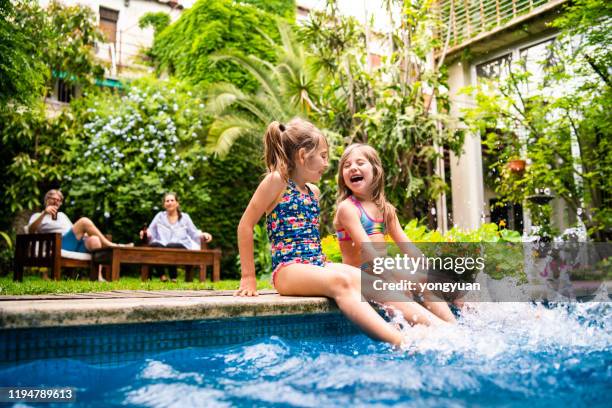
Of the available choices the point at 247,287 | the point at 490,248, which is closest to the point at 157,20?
the point at 490,248

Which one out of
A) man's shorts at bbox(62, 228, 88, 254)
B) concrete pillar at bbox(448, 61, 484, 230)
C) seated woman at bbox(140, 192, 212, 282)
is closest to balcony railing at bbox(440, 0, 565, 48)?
concrete pillar at bbox(448, 61, 484, 230)

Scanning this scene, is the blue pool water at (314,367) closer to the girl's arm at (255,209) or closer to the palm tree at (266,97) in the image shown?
the girl's arm at (255,209)

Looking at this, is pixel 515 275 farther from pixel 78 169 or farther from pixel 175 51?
pixel 175 51

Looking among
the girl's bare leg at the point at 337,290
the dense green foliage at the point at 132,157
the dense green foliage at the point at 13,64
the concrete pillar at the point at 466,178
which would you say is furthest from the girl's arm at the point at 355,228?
the concrete pillar at the point at 466,178

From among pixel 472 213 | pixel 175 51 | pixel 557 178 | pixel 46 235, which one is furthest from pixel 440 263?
pixel 175 51

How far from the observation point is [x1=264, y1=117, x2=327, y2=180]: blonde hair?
3184mm

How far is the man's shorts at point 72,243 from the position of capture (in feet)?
24.8

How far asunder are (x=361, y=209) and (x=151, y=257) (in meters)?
4.33

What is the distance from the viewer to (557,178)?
8781 millimetres

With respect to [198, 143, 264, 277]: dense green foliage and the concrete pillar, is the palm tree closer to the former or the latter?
[198, 143, 264, 277]: dense green foliage

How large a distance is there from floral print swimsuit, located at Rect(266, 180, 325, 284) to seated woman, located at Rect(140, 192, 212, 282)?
520 cm

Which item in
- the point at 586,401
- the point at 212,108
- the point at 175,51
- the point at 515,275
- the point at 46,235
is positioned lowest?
the point at 586,401

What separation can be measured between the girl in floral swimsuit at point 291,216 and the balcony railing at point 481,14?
846cm

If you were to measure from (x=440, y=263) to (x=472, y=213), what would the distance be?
7799mm
